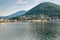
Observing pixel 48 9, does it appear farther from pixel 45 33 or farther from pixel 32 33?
pixel 45 33

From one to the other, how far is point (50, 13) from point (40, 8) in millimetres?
21612

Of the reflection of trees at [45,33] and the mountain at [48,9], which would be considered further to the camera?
the mountain at [48,9]

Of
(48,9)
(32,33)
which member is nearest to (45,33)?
(32,33)

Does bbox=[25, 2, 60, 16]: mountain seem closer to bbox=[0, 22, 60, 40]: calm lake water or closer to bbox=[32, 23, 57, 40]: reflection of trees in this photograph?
bbox=[0, 22, 60, 40]: calm lake water

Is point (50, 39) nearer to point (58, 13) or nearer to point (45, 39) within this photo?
point (45, 39)

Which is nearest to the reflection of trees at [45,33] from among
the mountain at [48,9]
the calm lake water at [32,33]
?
the calm lake water at [32,33]

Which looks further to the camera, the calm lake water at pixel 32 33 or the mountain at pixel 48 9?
the mountain at pixel 48 9

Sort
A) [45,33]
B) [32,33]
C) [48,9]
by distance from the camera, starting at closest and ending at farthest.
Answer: [45,33] < [32,33] < [48,9]

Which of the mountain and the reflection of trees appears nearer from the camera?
the reflection of trees

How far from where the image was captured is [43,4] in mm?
166875

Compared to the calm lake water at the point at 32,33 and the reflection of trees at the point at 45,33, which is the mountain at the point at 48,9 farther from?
the reflection of trees at the point at 45,33

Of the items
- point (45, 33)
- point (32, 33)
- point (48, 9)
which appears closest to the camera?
point (45, 33)

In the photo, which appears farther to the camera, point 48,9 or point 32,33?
point 48,9

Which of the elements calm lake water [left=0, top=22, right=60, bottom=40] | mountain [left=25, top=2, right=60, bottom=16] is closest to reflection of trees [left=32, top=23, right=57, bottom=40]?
calm lake water [left=0, top=22, right=60, bottom=40]
